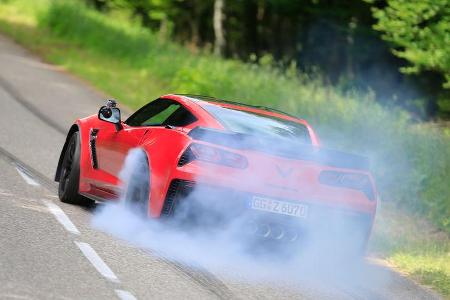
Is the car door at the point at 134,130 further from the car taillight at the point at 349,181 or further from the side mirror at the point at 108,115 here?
the car taillight at the point at 349,181

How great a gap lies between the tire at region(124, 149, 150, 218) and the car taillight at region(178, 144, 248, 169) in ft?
1.80

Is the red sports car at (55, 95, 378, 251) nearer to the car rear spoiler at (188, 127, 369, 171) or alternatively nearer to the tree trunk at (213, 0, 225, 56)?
the car rear spoiler at (188, 127, 369, 171)

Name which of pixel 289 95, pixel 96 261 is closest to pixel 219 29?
pixel 289 95

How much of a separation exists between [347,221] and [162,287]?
2.09 meters

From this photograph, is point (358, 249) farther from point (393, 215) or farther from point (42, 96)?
point (42, 96)

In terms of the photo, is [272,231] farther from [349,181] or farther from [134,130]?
[134,130]

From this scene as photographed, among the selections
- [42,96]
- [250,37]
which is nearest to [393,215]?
[42,96]

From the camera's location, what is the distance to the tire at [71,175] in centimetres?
1065

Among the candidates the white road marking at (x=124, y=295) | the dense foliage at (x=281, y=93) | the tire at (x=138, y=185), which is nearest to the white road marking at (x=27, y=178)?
the tire at (x=138, y=185)

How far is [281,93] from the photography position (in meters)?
21.0

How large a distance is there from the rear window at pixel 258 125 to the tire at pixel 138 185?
0.79m

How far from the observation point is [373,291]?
28.3ft

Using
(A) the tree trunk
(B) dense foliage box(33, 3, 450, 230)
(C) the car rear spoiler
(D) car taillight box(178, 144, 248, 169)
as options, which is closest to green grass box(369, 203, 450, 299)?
(B) dense foliage box(33, 3, 450, 230)

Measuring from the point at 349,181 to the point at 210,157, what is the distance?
50.2 inches
